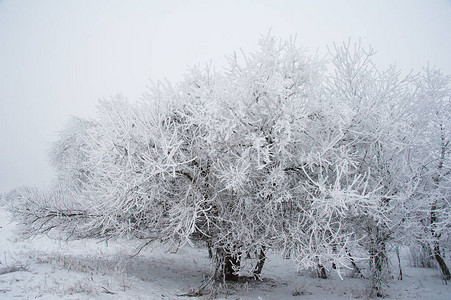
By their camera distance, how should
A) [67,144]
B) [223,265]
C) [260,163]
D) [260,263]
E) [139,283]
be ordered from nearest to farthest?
[260,163] → [139,283] → [223,265] → [260,263] → [67,144]

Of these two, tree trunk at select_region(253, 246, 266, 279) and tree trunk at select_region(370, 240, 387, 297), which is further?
tree trunk at select_region(370, 240, 387, 297)

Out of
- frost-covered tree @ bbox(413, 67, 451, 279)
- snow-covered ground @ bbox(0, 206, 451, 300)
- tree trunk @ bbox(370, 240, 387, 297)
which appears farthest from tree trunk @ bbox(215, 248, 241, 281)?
frost-covered tree @ bbox(413, 67, 451, 279)

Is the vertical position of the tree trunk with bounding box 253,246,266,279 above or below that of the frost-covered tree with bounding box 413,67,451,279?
below

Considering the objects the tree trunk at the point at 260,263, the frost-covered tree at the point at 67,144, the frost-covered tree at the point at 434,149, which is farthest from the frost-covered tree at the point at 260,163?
the frost-covered tree at the point at 67,144

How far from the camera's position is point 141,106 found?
7.69 metres

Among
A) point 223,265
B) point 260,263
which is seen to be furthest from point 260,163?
point 260,263

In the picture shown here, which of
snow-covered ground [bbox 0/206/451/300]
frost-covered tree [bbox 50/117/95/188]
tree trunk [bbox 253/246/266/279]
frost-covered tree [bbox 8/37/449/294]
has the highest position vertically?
frost-covered tree [bbox 50/117/95/188]

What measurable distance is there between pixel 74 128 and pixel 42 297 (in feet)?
54.3

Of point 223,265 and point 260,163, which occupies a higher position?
point 260,163

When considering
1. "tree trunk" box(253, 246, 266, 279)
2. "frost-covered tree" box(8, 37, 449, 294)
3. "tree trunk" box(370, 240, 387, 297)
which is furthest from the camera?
"tree trunk" box(370, 240, 387, 297)

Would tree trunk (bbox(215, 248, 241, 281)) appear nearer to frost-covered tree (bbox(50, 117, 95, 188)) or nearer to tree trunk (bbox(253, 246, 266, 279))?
tree trunk (bbox(253, 246, 266, 279))

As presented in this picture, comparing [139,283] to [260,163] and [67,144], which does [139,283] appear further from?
[67,144]

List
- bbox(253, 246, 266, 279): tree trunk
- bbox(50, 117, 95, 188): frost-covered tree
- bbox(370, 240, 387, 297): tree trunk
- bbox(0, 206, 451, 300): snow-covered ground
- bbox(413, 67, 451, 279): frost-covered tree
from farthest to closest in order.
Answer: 1. bbox(50, 117, 95, 188): frost-covered tree
2. bbox(413, 67, 451, 279): frost-covered tree
3. bbox(370, 240, 387, 297): tree trunk
4. bbox(253, 246, 266, 279): tree trunk
5. bbox(0, 206, 451, 300): snow-covered ground

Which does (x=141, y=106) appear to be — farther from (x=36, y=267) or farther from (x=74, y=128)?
(x=74, y=128)
